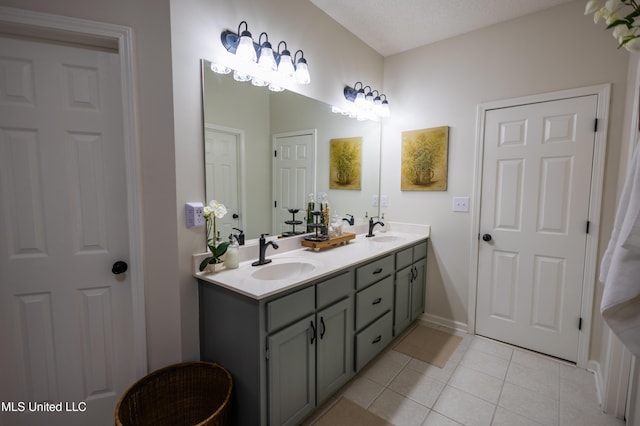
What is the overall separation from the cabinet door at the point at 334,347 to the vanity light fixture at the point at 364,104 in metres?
1.71

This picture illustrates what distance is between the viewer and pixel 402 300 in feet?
8.27

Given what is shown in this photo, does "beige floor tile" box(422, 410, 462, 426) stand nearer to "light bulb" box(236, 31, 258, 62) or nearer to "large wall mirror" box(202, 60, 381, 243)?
"large wall mirror" box(202, 60, 381, 243)

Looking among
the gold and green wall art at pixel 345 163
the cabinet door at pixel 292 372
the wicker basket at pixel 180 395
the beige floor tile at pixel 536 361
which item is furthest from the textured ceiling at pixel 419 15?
the beige floor tile at pixel 536 361

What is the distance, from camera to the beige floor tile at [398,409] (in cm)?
171

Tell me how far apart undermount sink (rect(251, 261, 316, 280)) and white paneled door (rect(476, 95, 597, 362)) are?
172 centimetres

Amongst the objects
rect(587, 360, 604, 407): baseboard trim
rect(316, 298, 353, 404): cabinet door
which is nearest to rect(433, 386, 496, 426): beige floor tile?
rect(316, 298, 353, 404): cabinet door

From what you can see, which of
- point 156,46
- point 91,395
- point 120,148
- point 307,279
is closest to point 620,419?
point 307,279

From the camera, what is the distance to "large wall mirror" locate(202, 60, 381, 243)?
173 cm

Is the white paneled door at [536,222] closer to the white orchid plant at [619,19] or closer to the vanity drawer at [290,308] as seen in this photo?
the white orchid plant at [619,19]

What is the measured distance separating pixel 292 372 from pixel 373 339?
0.84 metres

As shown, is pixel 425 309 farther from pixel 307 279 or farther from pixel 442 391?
pixel 307 279

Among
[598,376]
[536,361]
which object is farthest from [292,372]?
[598,376]

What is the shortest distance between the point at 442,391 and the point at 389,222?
1610mm

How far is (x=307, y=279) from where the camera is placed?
1521 mm
